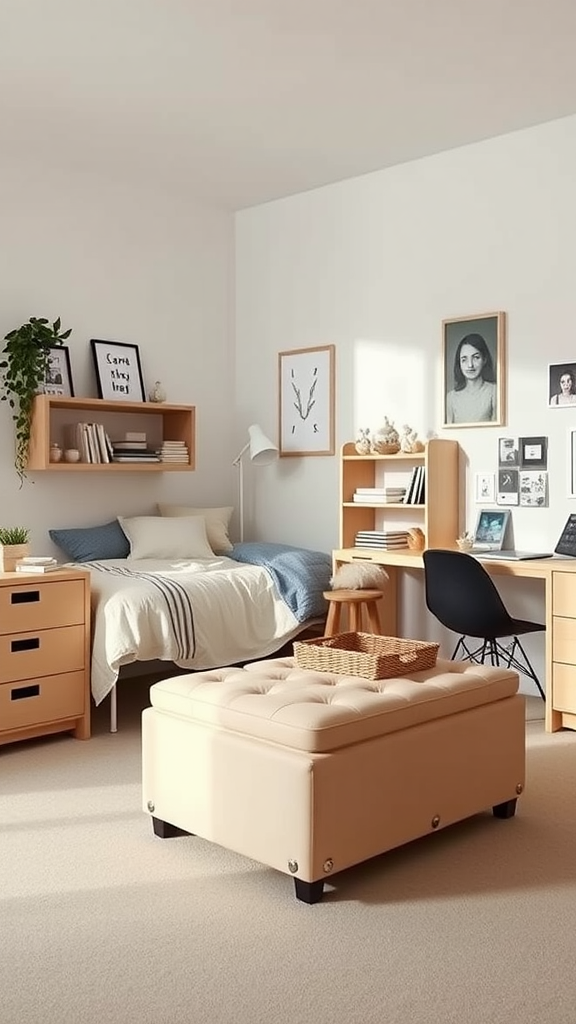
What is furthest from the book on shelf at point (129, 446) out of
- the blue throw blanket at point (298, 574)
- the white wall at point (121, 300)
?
the blue throw blanket at point (298, 574)

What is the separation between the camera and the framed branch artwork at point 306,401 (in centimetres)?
585

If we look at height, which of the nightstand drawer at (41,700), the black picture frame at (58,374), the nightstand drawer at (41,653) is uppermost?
the black picture frame at (58,374)

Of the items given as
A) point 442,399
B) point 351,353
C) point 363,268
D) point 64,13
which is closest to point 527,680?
point 442,399

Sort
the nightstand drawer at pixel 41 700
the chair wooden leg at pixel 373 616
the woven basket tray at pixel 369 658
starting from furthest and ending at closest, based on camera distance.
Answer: the chair wooden leg at pixel 373 616
the nightstand drawer at pixel 41 700
the woven basket tray at pixel 369 658

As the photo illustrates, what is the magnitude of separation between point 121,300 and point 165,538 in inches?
55.8

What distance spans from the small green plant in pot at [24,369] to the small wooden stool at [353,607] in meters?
1.74

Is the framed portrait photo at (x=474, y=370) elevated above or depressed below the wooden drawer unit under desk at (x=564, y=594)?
above

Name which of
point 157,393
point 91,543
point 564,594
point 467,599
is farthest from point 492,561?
point 157,393

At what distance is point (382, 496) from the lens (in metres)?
5.25

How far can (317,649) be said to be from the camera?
3262 mm

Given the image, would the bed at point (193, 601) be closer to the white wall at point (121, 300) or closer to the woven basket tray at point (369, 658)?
the white wall at point (121, 300)

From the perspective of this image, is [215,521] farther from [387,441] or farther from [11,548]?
[11,548]

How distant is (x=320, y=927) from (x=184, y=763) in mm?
666

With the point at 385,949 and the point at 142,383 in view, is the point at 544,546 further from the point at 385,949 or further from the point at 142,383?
the point at 385,949
